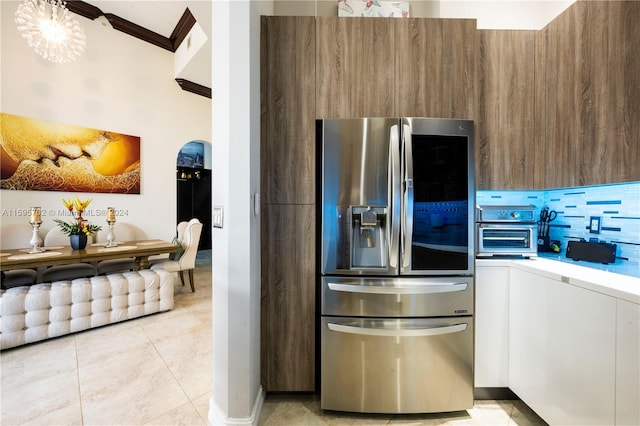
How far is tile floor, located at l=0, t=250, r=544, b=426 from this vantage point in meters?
1.59

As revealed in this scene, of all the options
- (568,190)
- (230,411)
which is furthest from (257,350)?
(568,190)

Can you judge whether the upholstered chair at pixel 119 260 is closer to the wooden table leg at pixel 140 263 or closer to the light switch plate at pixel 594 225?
the wooden table leg at pixel 140 263

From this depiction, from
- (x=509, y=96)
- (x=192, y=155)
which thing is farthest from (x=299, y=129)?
(x=192, y=155)

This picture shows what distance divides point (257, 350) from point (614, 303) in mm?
1835

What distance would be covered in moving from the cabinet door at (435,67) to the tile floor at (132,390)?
2.00m

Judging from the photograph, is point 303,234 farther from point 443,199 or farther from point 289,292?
point 443,199

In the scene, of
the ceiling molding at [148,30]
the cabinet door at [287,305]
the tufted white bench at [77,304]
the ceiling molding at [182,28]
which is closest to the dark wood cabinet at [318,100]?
the cabinet door at [287,305]

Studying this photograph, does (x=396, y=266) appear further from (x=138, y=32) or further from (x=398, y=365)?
(x=138, y=32)

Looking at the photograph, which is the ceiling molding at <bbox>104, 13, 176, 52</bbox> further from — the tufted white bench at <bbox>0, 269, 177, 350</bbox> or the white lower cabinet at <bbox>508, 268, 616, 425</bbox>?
the white lower cabinet at <bbox>508, 268, 616, 425</bbox>

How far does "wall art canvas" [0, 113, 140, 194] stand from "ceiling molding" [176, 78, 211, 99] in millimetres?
1364

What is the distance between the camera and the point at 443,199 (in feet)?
5.22

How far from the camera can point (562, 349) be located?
1.37 metres

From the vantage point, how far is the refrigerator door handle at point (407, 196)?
155 centimetres

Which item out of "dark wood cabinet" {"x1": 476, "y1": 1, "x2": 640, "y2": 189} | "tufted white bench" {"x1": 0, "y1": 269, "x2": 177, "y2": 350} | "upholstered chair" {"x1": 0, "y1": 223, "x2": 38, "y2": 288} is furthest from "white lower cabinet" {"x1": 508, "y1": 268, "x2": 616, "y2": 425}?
"upholstered chair" {"x1": 0, "y1": 223, "x2": 38, "y2": 288}
